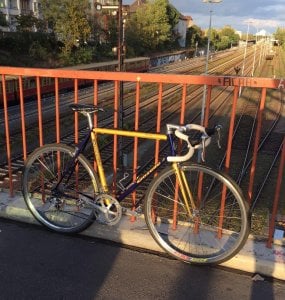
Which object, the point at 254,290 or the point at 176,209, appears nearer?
the point at 254,290

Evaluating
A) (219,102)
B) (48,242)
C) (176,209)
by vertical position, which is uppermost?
(176,209)

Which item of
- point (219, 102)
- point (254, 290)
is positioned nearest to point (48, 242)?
point (254, 290)

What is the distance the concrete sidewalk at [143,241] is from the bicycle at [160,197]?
13 centimetres

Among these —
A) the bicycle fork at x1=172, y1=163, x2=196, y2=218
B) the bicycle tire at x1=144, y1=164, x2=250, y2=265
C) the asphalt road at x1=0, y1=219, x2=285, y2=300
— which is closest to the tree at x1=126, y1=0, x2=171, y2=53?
the bicycle tire at x1=144, y1=164, x2=250, y2=265

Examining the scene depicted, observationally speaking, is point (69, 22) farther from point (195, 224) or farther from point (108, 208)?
point (195, 224)

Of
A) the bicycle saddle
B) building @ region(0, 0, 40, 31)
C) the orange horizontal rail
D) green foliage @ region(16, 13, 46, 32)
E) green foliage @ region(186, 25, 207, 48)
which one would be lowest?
green foliage @ region(186, 25, 207, 48)

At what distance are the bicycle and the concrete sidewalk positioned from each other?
0.13 metres

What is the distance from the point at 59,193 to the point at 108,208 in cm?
65

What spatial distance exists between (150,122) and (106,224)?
19967 mm

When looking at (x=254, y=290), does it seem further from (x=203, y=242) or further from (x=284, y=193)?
(x=284, y=193)

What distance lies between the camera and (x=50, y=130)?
19953 mm

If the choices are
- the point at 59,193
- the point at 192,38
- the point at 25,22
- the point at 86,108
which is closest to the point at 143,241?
the point at 59,193

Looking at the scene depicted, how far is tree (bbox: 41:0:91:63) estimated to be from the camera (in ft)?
149

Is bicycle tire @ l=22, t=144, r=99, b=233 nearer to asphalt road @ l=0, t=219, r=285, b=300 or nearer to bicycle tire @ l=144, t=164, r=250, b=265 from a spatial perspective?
asphalt road @ l=0, t=219, r=285, b=300
